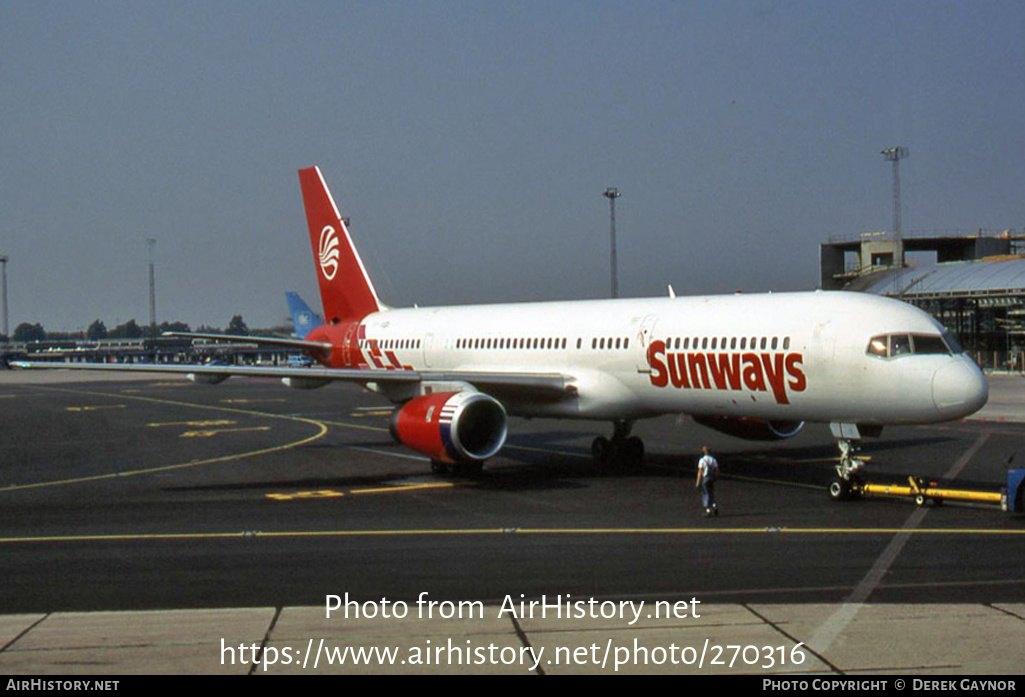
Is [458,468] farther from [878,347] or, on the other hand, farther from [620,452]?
[878,347]

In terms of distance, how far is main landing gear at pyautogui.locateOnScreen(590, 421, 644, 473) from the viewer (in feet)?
101

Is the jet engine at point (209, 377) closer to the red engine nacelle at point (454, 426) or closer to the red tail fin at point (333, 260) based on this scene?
the red engine nacelle at point (454, 426)

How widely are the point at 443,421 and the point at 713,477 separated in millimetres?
7501

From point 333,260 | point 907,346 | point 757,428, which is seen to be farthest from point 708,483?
point 333,260

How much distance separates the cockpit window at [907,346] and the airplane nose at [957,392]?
0.66m

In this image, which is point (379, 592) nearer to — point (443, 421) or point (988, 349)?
point (443, 421)

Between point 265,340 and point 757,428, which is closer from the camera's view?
point 757,428

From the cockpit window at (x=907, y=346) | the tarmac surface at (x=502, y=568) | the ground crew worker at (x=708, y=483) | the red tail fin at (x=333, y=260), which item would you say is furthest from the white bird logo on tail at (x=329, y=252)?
the cockpit window at (x=907, y=346)

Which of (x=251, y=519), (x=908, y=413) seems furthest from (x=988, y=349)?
(x=251, y=519)

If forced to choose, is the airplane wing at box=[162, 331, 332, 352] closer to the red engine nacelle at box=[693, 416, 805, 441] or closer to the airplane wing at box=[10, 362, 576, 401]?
the airplane wing at box=[10, 362, 576, 401]

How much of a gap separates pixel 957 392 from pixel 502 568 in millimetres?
10715

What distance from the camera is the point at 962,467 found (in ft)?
98.6

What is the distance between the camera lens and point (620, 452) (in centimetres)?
3078

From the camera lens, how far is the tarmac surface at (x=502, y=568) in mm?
11773
